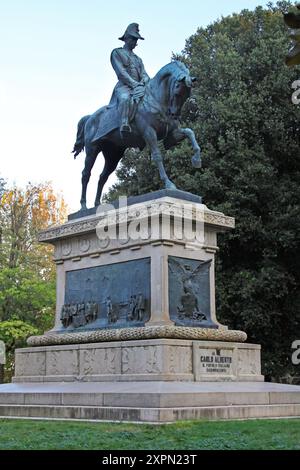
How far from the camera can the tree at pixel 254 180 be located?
26250 millimetres

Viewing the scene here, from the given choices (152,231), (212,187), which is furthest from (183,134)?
(212,187)

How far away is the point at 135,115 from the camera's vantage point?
17.8 m

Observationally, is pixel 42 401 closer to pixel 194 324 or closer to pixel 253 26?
pixel 194 324

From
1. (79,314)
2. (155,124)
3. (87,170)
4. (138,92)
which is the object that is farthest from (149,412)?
(87,170)

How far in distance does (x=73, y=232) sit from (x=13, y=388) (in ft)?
13.5

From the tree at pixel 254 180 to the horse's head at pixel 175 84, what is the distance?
363 inches

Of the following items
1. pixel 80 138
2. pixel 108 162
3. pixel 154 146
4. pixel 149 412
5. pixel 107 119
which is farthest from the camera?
pixel 80 138

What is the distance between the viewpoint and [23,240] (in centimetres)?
4128

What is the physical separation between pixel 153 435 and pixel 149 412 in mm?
1644

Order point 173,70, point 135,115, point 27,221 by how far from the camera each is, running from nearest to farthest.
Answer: point 173,70 → point 135,115 → point 27,221

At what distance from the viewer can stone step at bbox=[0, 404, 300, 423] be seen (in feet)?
38.4

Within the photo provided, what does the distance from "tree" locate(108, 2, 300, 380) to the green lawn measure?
14.4 meters

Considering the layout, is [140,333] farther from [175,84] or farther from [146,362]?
[175,84]
